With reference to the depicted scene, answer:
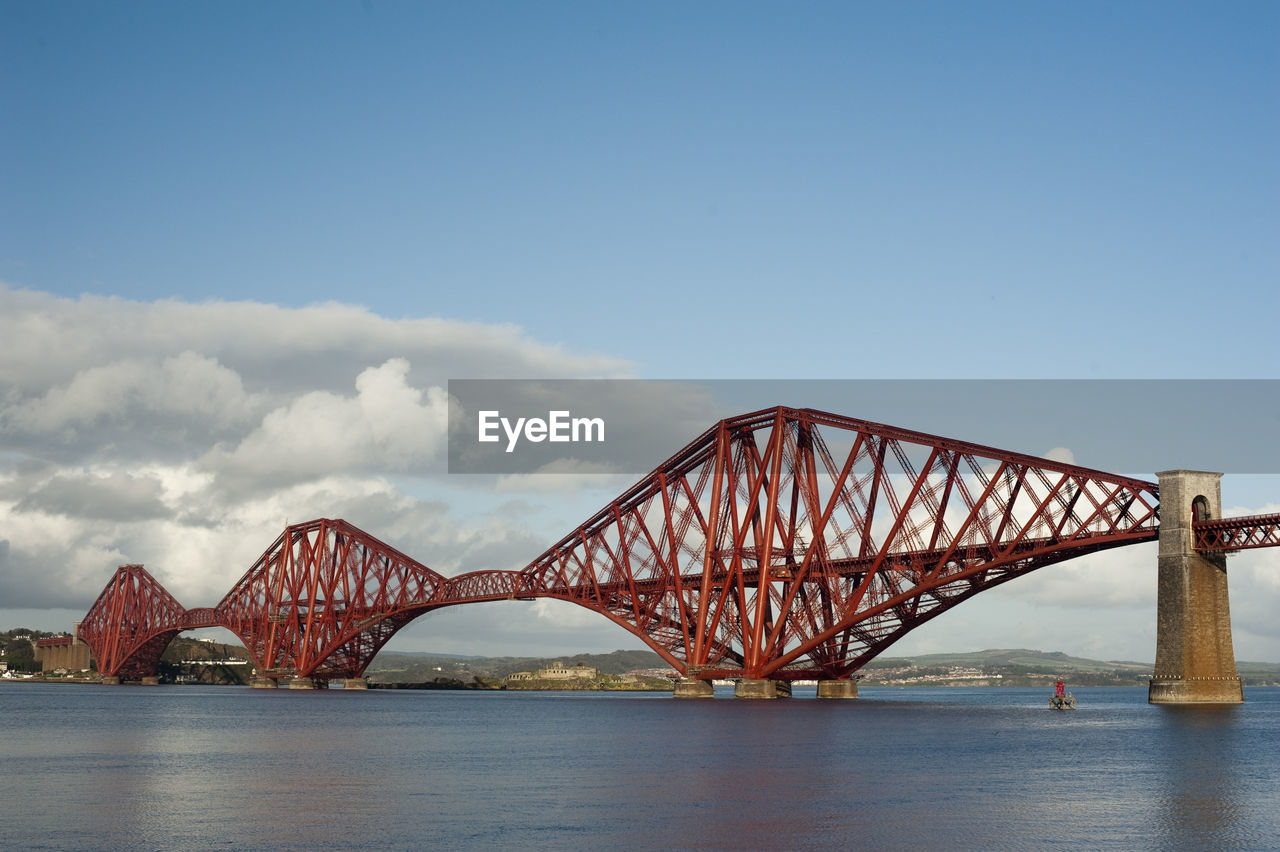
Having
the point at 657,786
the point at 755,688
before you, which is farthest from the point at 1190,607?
the point at 657,786

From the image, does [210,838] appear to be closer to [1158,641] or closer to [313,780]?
[313,780]

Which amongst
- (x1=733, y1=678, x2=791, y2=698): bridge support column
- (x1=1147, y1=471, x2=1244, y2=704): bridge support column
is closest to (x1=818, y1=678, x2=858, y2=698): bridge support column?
(x1=733, y1=678, x2=791, y2=698): bridge support column

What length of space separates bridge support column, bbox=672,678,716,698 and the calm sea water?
3049 centimetres

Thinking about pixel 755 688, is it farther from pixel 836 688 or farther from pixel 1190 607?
pixel 1190 607

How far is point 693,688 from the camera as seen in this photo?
108812 millimetres

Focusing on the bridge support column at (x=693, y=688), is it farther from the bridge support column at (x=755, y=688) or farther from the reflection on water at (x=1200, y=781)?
the reflection on water at (x=1200, y=781)

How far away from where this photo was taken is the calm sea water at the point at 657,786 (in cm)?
3091

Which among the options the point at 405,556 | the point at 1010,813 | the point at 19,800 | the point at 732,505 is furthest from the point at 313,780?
the point at 405,556

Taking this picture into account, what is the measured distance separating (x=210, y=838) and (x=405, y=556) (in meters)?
135

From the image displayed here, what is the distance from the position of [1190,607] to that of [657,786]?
4804cm

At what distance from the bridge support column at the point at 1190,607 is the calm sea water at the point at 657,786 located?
2.37 m

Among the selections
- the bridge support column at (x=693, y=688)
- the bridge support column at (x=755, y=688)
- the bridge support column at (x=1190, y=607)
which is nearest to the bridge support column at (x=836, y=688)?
the bridge support column at (x=755, y=688)

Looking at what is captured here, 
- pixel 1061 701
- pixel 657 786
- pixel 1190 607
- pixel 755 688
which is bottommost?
pixel 1061 701

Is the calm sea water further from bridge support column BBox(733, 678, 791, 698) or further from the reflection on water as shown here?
bridge support column BBox(733, 678, 791, 698)
